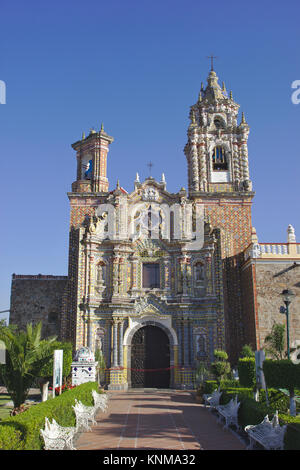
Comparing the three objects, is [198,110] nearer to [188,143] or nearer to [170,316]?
[188,143]

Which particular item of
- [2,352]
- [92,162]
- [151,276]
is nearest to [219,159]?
[92,162]

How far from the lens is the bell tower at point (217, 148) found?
28.5 m

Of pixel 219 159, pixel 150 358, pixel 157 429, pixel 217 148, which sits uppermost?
pixel 217 148

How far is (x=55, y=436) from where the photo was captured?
941 centimetres

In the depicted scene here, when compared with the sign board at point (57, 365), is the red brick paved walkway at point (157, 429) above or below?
below

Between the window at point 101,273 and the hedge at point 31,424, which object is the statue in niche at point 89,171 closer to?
the window at point 101,273

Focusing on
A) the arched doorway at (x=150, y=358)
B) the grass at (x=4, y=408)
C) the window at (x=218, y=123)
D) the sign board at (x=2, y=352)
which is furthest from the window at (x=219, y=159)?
the sign board at (x=2, y=352)

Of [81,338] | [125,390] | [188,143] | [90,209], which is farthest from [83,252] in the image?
[188,143]

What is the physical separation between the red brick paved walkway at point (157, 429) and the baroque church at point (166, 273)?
598 cm

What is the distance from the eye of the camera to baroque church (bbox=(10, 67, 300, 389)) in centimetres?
2481

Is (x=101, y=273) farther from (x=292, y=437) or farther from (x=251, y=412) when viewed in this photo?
(x=292, y=437)

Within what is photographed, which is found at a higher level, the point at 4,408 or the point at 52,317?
the point at 52,317

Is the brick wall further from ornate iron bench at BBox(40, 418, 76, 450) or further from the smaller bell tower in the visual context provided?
ornate iron bench at BBox(40, 418, 76, 450)

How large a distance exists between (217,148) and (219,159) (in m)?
0.78
